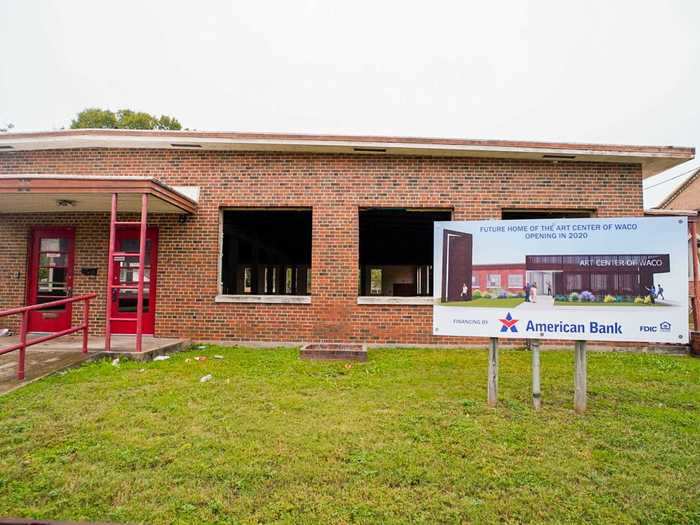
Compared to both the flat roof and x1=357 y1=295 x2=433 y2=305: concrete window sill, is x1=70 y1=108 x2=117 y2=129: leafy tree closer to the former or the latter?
the flat roof

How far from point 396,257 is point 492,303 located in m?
14.7

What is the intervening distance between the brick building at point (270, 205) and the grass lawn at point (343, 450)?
2557 mm

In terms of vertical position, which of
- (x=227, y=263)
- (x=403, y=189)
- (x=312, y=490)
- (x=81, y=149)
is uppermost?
(x=81, y=149)

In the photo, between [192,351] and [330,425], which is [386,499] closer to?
[330,425]

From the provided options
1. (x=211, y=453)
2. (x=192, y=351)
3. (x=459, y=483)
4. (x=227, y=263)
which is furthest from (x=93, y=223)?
(x=459, y=483)

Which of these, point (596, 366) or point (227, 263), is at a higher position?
point (227, 263)

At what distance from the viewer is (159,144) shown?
839cm

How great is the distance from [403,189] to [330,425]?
18.2ft

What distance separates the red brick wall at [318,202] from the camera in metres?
8.32

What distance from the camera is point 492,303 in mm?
4625

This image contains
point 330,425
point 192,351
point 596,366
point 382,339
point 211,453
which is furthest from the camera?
point 382,339

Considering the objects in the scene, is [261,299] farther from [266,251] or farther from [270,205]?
[266,251]

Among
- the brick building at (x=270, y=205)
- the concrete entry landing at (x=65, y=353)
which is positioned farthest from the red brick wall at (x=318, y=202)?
the concrete entry landing at (x=65, y=353)

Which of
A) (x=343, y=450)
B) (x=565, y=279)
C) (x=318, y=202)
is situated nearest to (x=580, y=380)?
(x=565, y=279)
